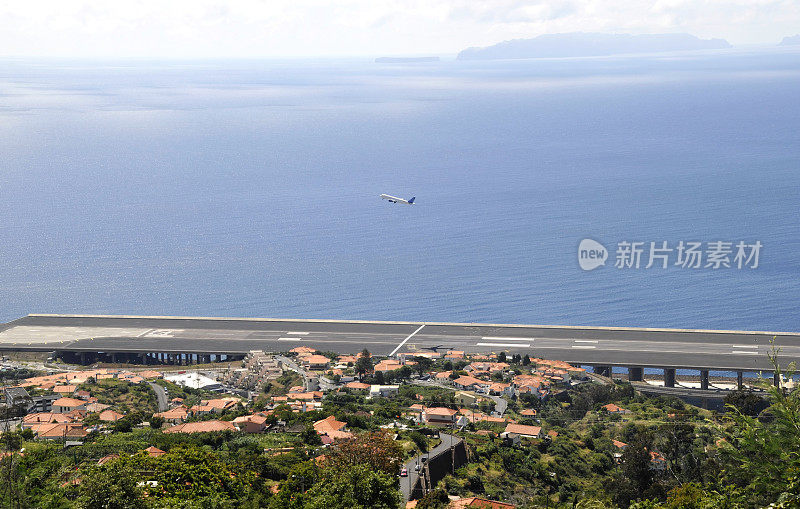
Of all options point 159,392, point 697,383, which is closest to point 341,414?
point 159,392

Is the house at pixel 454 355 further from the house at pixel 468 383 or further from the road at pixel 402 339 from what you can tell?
the house at pixel 468 383

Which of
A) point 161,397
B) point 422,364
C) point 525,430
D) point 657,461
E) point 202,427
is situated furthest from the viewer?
point 422,364

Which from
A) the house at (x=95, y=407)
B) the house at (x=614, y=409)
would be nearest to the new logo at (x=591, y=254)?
the house at (x=614, y=409)

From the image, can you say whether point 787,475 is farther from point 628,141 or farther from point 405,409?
point 628,141

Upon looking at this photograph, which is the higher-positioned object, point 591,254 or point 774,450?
point 591,254

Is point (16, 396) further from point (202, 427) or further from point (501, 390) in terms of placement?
point (501, 390)

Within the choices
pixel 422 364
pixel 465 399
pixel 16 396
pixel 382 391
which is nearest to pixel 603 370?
pixel 422 364

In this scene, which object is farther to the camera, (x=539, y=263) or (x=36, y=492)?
(x=539, y=263)
